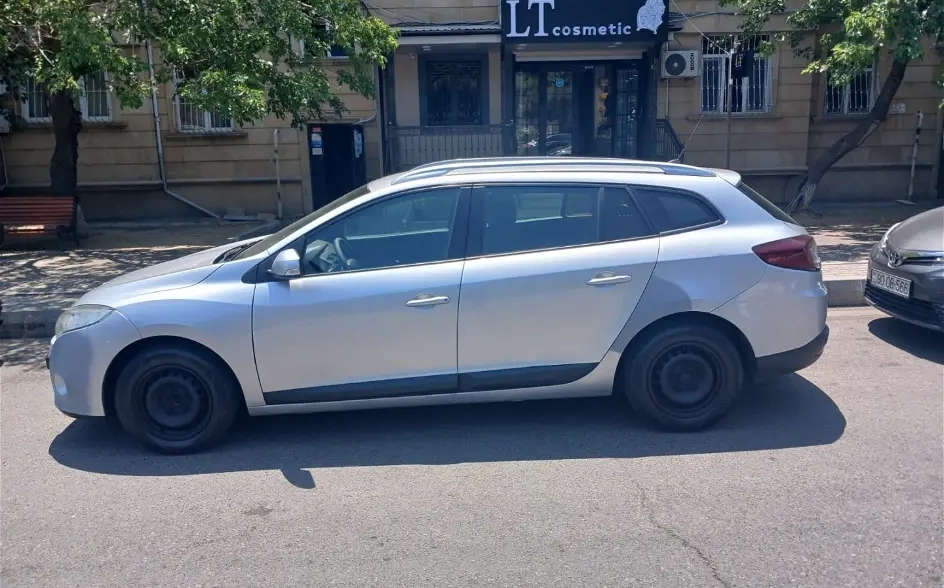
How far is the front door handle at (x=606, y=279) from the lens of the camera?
4.82 meters

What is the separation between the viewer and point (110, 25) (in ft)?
30.2

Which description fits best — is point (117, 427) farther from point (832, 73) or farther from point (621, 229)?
point (832, 73)

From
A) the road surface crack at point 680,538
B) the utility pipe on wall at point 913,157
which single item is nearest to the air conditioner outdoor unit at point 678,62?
the utility pipe on wall at point 913,157

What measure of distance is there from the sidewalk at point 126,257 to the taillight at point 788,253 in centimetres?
367

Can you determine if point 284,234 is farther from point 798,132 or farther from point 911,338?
point 798,132

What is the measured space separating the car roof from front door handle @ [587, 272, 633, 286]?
26.4 inches

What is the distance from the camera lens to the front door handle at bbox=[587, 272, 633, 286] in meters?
4.82

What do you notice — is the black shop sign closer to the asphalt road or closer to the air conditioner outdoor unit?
the air conditioner outdoor unit

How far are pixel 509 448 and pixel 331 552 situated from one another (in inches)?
57.7

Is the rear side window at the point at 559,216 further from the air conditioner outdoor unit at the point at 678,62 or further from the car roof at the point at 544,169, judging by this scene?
the air conditioner outdoor unit at the point at 678,62

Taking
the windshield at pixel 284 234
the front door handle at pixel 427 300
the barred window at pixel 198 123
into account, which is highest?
the barred window at pixel 198 123

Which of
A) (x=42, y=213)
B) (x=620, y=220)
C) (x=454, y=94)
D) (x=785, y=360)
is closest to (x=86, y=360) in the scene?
(x=620, y=220)

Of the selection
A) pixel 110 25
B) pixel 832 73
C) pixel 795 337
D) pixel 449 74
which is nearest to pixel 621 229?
pixel 795 337

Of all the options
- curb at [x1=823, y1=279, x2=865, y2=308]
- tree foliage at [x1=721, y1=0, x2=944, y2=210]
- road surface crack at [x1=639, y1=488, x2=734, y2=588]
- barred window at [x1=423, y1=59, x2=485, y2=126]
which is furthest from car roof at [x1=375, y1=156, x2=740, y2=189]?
barred window at [x1=423, y1=59, x2=485, y2=126]
